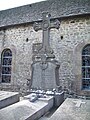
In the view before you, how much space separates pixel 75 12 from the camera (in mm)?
9070

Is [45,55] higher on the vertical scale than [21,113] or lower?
higher

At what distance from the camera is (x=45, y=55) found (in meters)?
6.25

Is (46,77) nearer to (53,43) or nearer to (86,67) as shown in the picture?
(86,67)

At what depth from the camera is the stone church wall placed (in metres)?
8.88

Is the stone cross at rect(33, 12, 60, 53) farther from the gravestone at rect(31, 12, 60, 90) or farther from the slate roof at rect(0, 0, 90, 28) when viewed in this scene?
the slate roof at rect(0, 0, 90, 28)

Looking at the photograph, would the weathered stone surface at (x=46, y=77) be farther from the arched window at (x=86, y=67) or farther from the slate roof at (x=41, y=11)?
the slate roof at (x=41, y=11)

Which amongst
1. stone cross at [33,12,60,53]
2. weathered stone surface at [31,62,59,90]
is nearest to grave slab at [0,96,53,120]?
weathered stone surface at [31,62,59,90]

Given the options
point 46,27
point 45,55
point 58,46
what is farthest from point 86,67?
point 46,27

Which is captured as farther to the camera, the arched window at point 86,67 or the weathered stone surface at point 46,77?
the arched window at point 86,67

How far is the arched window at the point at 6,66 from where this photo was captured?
35.9 feet

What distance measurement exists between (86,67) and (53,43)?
2.40 metres

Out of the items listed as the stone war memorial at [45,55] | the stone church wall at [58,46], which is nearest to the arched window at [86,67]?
the stone war memorial at [45,55]

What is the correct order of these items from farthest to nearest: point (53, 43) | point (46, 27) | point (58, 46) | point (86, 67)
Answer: point (53, 43) < point (58, 46) < point (86, 67) < point (46, 27)

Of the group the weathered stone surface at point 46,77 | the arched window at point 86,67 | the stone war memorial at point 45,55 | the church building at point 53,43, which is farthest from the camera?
the church building at point 53,43
